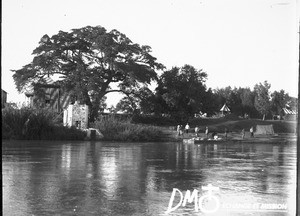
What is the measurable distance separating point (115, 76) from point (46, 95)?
5303 mm

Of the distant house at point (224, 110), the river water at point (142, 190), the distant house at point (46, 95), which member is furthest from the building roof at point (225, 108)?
the river water at point (142, 190)

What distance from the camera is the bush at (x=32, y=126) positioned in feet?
91.1

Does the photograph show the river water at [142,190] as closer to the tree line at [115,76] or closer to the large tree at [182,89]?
the tree line at [115,76]

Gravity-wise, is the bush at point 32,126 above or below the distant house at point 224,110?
below

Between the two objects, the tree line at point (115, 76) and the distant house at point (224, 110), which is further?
the distant house at point (224, 110)

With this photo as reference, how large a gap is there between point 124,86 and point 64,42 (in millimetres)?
9219

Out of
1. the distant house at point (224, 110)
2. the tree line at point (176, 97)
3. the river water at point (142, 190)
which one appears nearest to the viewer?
the river water at point (142, 190)

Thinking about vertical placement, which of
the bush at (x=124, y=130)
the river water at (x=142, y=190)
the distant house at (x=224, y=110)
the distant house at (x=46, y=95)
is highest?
the distant house at (x=224, y=110)

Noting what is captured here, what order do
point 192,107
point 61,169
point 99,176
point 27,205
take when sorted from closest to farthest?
point 27,205 → point 99,176 → point 61,169 → point 192,107

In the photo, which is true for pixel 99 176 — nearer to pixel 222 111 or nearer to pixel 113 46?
pixel 113 46

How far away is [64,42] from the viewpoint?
993 inches

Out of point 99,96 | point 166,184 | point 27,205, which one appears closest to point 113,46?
point 99,96

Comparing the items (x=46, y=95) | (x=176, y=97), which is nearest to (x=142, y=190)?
(x=46, y=95)

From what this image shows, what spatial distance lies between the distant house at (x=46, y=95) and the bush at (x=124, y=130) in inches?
138
